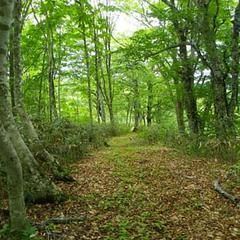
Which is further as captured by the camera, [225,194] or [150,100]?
[150,100]

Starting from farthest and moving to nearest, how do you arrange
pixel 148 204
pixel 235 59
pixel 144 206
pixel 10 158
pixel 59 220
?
pixel 235 59
pixel 148 204
pixel 144 206
pixel 59 220
pixel 10 158

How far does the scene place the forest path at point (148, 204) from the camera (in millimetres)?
4605

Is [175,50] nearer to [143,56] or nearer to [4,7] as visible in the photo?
[143,56]

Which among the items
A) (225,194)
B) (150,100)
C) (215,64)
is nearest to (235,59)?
(215,64)

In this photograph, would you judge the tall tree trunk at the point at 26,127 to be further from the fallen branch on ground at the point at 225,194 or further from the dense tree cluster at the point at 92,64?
the fallen branch on ground at the point at 225,194

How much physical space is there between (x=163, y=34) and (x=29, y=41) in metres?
6.33

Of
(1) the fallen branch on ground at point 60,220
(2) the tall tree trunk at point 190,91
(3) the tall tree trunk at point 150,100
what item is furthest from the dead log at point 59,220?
(3) the tall tree trunk at point 150,100

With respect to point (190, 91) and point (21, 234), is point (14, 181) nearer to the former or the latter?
point (21, 234)

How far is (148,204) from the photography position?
5680 mm

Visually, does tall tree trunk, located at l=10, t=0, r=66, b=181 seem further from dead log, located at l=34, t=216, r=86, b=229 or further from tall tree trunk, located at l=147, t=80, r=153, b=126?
tall tree trunk, located at l=147, t=80, r=153, b=126

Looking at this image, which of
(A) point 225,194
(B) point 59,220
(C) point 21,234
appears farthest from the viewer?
(A) point 225,194

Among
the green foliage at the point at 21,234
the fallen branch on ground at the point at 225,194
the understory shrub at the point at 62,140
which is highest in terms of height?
the understory shrub at the point at 62,140

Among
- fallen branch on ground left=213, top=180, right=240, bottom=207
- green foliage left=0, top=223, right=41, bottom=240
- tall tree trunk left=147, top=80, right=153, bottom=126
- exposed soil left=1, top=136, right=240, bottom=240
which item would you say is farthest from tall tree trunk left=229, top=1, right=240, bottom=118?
tall tree trunk left=147, top=80, right=153, bottom=126

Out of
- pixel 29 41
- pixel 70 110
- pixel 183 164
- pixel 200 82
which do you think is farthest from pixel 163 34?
pixel 70 110
